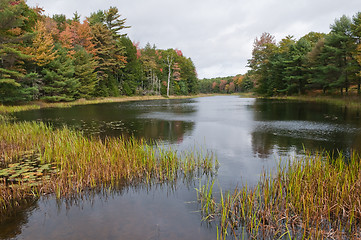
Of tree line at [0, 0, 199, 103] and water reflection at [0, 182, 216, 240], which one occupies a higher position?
tree line at [0, 0, 199, 103]

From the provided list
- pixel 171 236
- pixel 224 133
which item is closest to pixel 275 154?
pixel 224 133

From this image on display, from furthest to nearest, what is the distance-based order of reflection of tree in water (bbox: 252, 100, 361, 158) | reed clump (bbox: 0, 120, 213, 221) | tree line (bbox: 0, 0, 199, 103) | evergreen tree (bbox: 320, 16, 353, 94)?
1. evergreen tree (bbox: 320, 16, 353, 94)
2. tree line (bbox: 0, 0, 199, 103)
3. reflection of tree in water (bbox: 252, 100, 361, 158)
4. reed clump (bbox: 0, 120, 213, 221)

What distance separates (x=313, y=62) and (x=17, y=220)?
47.1 meters

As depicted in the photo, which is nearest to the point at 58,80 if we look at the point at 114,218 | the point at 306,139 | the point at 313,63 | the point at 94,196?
the point at 94,196

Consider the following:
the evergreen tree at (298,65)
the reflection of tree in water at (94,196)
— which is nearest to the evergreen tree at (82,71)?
the reflection of tree in water at (94,196)

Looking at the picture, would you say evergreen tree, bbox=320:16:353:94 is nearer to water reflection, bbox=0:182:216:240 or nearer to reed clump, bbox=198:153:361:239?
reed clump, bbox=198:153:361:239

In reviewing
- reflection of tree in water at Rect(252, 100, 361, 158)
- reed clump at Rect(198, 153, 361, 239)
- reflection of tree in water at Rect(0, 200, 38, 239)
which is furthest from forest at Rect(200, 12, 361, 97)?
reflection of tree in water at Rect(0, 200, 38, 239)

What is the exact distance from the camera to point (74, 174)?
5.98 metres

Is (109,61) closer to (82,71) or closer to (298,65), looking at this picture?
(82,71)

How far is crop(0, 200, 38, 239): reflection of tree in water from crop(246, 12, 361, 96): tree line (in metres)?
34.2

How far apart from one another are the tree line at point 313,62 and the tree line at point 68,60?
3061 centimetres

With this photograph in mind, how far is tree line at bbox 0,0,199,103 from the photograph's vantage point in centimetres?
2498

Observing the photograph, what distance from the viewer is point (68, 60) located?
34.8 metres

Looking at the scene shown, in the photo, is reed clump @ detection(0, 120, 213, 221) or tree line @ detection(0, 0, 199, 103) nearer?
reed clump @ detection(0, 120, 213, 221)
